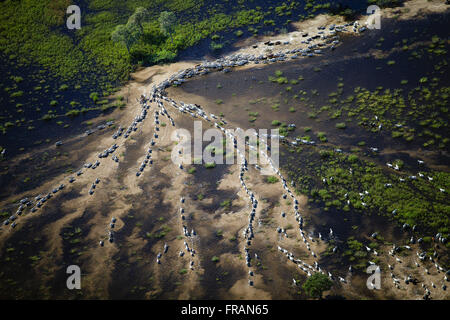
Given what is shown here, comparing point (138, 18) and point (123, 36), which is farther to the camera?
point (138, 18)

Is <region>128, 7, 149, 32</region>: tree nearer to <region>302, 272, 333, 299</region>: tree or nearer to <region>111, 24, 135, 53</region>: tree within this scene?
<region>111, 24, 135, 53</region>: tree

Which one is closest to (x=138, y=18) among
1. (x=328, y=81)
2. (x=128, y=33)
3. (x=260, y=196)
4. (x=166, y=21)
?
(x=128, y=33)

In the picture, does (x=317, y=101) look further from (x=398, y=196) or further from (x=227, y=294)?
(x=227, y=294)

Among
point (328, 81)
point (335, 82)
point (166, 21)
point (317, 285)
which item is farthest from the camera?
point (166, 21)

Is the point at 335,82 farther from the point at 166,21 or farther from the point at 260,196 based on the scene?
the point at 166,21

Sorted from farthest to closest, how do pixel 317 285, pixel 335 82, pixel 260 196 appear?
pixel 335 82 < pixel 260 196 < pixel 317 285

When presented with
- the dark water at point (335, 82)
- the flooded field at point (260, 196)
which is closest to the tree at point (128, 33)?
Answer: the flooded field at point (260, 196)

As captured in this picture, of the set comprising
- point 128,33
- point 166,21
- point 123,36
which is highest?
point 166,21
